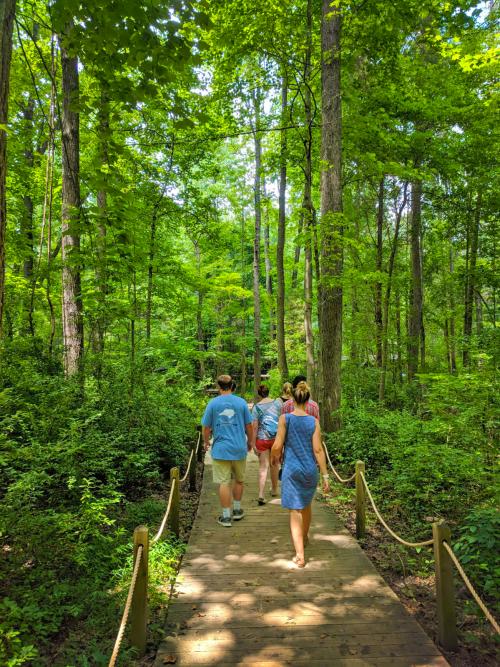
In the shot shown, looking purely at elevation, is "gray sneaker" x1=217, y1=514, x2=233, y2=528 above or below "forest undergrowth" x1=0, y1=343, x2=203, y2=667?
below

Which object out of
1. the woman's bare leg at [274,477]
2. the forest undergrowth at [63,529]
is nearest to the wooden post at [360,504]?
the woman's bare leg at [274,477]

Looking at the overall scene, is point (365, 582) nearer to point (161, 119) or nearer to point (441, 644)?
point (441, 644)

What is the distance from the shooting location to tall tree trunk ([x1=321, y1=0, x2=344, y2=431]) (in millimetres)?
9477

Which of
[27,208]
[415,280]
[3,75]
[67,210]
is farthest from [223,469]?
[27,208]

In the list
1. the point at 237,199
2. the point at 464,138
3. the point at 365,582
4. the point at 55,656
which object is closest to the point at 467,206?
the point at 464,138

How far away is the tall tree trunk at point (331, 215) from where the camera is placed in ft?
31.1

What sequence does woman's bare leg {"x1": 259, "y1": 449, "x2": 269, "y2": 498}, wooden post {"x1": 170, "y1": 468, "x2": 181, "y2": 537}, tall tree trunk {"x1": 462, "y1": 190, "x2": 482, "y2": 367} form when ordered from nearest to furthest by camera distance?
wooden post {"x1": 170, "y1": 468, "x2": 181, "y2": 537} < woman's bare leg {"x1": 259, "y1": 449, "x2": 269, "y2": 498} < tall tree trunk {"x1": 462, "y1": 190, "x2": 482, "y2": 367}

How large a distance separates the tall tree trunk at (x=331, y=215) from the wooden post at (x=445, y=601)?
6.49 m

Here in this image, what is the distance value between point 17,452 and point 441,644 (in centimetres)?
412

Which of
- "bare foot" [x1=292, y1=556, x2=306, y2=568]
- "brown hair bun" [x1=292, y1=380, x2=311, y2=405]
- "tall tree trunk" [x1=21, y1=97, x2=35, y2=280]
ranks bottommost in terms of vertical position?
"bare foot" [x1=292, y1=556, x2=306, y2=568]

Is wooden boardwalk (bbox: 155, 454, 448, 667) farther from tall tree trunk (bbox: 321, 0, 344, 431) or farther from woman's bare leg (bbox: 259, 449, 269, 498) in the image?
tall tree trunk (bbox: 321, 0, 344, 431)

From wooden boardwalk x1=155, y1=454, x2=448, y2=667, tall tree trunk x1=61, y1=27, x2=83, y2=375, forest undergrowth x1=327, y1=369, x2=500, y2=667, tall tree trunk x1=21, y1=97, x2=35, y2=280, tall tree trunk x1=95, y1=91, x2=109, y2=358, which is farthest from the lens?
tall tree trunk x1=21, y1=97, x2=35, y2=280

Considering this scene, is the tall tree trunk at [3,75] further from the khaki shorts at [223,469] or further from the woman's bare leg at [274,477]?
the woman's bare leg at [274,477]

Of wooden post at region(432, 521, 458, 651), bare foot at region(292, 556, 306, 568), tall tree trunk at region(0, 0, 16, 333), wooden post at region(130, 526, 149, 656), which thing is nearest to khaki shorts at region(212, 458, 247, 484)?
bare foot at region(292, 556, 306, 568)
